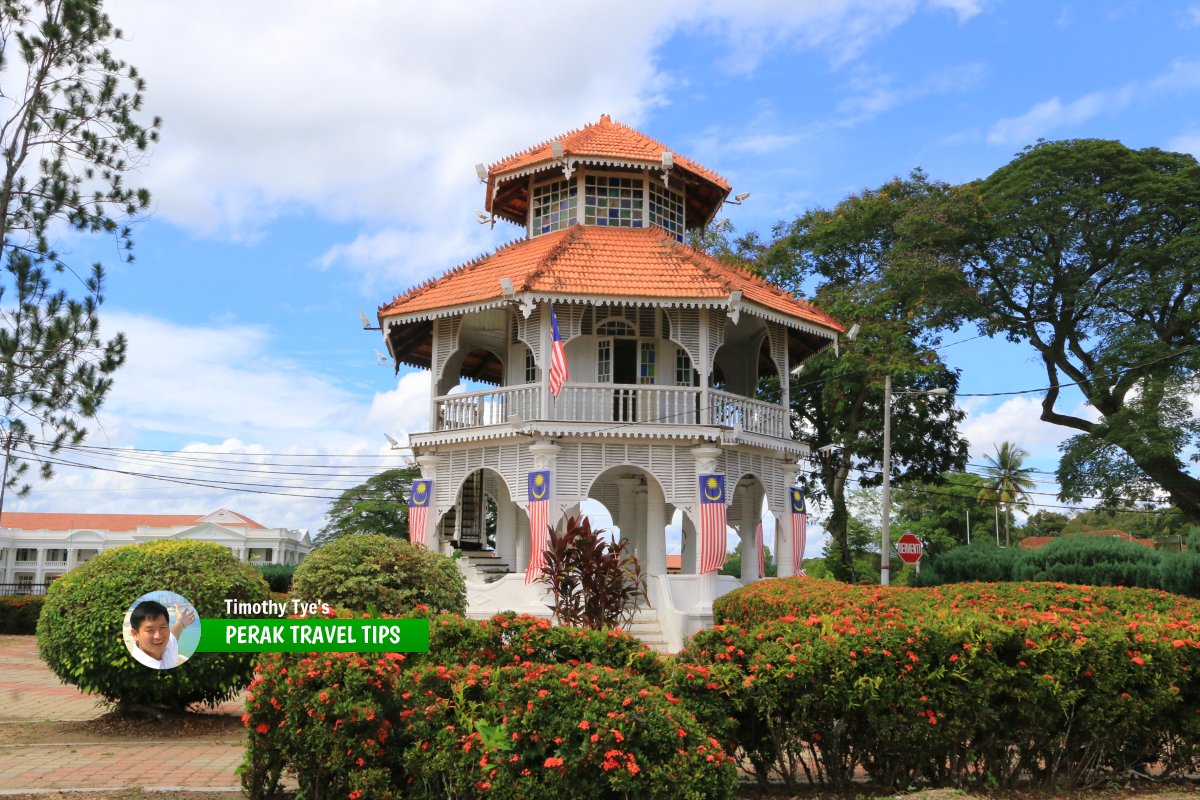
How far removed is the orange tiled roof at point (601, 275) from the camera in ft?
65.8

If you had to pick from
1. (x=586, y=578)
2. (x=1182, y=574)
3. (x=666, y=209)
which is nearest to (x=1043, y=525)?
(x=1182, y=574)

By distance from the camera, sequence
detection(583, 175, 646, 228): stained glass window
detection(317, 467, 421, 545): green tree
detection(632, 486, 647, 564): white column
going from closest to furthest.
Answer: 1. detection(583, 175, 646, 228): stained glass window
2. detection(632, 486, 647, 564): white column
3. detection(317, 467, 421, 545): green tree

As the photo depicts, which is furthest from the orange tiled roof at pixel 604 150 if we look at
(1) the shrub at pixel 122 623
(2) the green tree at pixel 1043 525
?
(2) the green tree at pixel 1043 525

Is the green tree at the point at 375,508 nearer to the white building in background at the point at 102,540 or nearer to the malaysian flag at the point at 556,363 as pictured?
the white building in background at the point at 102,540

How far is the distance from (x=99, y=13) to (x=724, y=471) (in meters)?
13.7

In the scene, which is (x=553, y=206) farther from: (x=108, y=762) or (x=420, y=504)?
(x=108, y=762)

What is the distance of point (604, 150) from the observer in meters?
22.8

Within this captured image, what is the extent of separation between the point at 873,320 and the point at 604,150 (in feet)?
40.2

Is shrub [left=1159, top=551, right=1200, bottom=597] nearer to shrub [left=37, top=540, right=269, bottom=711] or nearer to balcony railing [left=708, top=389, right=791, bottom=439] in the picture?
balcony railing [left=708, top=389, right=791, bottom=439]

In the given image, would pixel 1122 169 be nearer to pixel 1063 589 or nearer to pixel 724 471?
pixel 724 471

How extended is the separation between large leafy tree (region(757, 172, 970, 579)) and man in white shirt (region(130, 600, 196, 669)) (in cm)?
2334

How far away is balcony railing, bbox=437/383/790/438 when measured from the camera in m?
20.3

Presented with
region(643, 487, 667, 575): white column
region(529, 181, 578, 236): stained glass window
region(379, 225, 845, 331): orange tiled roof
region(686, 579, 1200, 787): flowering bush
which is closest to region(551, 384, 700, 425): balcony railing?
region(643, 487, 667, 575): white column

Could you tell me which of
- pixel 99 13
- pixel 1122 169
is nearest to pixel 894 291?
pixel 1122 169
